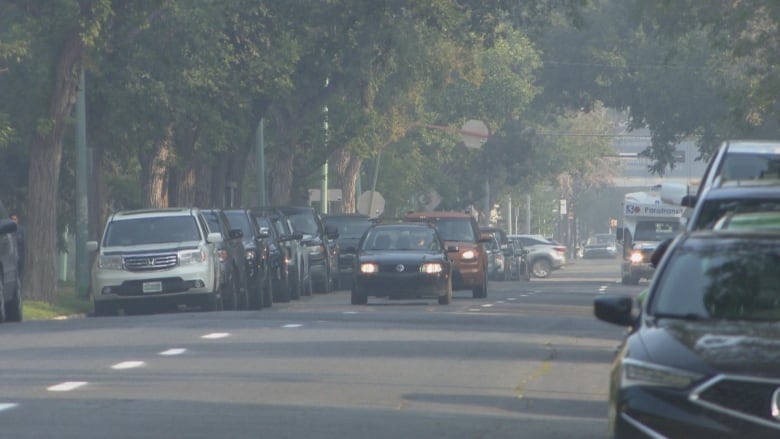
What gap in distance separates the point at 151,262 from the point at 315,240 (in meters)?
12.1

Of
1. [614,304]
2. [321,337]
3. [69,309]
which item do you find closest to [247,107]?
[69,309]

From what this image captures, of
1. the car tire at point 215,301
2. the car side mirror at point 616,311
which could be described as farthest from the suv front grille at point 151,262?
the car side mirror at point 616,311

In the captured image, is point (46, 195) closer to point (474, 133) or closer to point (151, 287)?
point (151, 287)

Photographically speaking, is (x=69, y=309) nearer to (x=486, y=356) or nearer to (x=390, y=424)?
(x=486, y=356)

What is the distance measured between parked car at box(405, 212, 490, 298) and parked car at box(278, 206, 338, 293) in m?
2.99

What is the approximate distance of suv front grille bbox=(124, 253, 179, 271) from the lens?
2803cm

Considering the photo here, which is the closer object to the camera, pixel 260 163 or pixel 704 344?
pixel 704 344

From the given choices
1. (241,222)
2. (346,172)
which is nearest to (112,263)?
(241,222)

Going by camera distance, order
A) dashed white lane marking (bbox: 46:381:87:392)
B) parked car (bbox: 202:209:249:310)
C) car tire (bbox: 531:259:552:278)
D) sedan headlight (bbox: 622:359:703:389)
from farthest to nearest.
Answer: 1. car tire (bbox: 531:259:552:278)
2. parked car (bbox: 202:209:249:310)
3. dashed white lane marking (bbox: 46:381:87:392)
4. sedan headlight (bbox: 622:359:703:389)

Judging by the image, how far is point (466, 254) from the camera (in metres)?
36.5

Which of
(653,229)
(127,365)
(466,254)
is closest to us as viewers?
(127,365)

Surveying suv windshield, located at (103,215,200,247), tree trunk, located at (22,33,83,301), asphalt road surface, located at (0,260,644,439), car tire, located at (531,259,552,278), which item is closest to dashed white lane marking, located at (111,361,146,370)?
asphalt road surface, located at (0,260,644,439)

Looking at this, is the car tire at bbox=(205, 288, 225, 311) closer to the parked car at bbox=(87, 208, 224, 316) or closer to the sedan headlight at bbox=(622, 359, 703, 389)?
the parked car at bbox=(87, 208, 224, 316)

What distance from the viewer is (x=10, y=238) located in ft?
81.6
